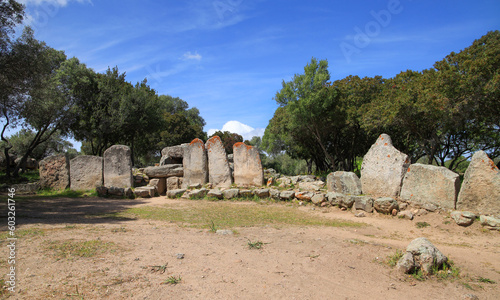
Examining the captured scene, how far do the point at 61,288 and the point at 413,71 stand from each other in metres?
18.7

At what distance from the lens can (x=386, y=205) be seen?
9.38 metres

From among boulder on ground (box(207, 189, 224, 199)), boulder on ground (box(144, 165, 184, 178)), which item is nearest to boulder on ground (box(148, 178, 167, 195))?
boulder on ground (box(144, 165, 184, 178))

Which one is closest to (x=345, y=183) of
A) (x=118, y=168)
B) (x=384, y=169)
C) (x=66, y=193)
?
(x=384, y=169)

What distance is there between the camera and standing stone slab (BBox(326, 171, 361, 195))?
11289 millimetres

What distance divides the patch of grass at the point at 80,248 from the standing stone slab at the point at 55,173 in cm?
1182

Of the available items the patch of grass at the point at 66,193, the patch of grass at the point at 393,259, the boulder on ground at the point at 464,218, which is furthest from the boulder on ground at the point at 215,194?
the patch of grass at the point at 393,259

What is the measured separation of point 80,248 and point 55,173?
1267cm

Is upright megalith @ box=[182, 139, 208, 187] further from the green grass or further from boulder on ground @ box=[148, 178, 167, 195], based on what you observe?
the green grass

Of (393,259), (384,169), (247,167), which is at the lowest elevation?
(393,259)

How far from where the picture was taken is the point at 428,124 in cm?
1592

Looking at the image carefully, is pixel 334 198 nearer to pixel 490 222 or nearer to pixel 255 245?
pixel 490 222

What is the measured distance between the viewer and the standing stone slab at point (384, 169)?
33.3 feet

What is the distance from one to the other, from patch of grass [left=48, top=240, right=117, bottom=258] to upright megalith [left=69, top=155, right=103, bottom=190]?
10910 millimetres

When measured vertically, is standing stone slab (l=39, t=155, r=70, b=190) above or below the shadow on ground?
above
